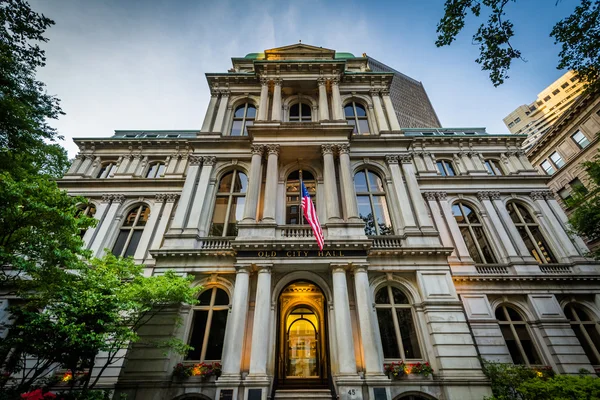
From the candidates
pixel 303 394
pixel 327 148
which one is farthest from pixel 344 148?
pixel 303 394

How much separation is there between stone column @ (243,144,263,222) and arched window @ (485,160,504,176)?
64.6 ft

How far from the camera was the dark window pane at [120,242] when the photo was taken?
18.2 m

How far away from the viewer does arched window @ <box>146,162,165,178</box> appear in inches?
864

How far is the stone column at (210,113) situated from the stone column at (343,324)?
14.1m

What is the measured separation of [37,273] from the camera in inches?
364

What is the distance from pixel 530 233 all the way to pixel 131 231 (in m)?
28.8

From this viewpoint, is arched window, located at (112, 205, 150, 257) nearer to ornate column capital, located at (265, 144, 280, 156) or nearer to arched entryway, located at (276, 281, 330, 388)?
ornate column capital, located at (265, 144, 280, 156)

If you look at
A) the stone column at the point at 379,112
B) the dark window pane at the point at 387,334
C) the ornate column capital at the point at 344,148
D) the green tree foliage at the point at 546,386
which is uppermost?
the stone column at the point at 379,112

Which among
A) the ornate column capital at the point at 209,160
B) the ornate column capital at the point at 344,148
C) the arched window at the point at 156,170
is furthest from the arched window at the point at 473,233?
the arched window at the point at 156,170

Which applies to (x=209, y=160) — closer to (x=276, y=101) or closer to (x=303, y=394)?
(x=276, y=101)

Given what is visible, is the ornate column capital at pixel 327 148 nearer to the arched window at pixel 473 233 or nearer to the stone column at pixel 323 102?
the stone column at pixel 323 102

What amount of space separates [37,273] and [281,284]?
9.68m

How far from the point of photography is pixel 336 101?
1997 cm

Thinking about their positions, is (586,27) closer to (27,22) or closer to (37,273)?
(37,273)
